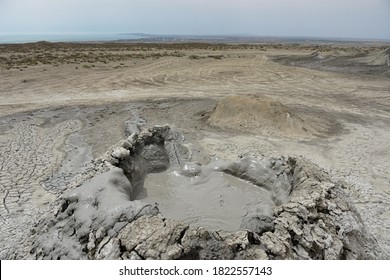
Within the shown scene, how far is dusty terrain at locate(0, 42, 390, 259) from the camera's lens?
6.65 meters

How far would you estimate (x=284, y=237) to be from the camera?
12.6 ft

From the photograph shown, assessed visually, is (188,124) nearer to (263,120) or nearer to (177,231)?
(263,120)

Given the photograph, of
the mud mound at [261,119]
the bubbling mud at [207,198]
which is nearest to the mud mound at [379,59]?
the mud mound at [261,119]

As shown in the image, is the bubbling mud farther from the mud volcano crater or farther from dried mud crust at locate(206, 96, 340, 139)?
dried mud crust at locate(206, 96, 340, 139)

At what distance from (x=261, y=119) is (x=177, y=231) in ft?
25.7

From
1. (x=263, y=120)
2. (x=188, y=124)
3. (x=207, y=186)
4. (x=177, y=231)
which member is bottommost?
(x=188, y=124)

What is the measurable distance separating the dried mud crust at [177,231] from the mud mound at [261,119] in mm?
5187

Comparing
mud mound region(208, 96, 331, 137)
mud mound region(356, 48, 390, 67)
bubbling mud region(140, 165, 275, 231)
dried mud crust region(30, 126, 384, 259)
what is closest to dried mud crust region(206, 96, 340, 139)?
mud mound region(208, 96, 331, 137)

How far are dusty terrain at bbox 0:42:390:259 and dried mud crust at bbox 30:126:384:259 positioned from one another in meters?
0.78

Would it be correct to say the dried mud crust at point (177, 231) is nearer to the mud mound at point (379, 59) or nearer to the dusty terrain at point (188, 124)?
the dusty terrain at point (188, 124)

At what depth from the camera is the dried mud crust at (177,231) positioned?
3.50m

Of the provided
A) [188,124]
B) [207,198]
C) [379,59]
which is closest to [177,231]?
[207,198]

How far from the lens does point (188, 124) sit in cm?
1127

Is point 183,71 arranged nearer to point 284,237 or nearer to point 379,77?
point 379,77
